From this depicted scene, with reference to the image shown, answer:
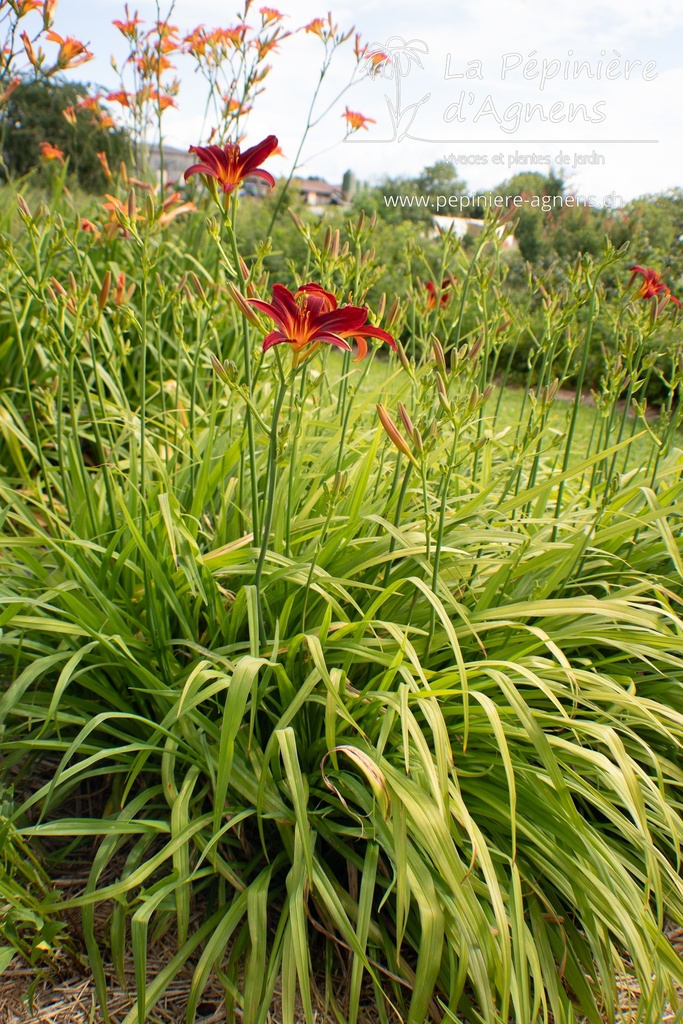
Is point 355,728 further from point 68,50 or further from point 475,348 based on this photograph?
point 68,50

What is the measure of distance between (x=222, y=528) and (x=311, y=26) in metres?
1.61

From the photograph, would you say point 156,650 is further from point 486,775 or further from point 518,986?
point 518,986

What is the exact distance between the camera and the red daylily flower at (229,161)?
1331 millimetres

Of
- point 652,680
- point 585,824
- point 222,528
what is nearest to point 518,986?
point 585,824

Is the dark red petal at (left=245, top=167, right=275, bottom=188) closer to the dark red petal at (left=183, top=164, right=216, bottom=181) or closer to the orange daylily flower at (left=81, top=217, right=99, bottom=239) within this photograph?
the dark red petal at (left=183, top=164, right=216, bottom=181)

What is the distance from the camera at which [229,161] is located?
135cm

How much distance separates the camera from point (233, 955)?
1273 millimetres

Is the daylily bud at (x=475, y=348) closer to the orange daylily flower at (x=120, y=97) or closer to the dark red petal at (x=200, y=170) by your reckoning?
the dark red petal at (x=200, y=170)

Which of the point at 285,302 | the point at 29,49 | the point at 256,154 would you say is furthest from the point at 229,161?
the point at 29,49

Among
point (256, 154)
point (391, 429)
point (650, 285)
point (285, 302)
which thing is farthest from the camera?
point (650, 285)

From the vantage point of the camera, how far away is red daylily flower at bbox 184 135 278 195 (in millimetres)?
1331

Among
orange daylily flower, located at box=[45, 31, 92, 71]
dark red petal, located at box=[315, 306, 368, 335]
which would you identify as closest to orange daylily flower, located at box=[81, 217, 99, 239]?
orange daylily flower, located at box=[45, 31, 92, 71]

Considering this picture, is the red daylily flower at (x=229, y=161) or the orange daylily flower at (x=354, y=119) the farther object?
the orange daylily flower at (x=354, y=119)

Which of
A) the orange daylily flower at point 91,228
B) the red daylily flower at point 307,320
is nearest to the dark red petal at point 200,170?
the red daylily flower at point 307,320
